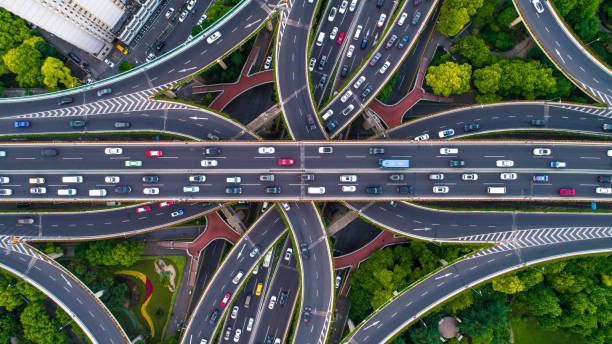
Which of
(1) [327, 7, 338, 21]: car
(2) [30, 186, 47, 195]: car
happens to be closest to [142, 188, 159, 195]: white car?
(2) [30, 186, 47, 195]: car

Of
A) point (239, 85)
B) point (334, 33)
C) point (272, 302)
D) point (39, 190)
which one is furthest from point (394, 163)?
point (39, 190)

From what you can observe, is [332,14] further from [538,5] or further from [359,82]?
[538,5]

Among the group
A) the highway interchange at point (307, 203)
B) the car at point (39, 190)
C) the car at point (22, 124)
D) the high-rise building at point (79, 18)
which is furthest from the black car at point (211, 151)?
the car at point (22, 124)

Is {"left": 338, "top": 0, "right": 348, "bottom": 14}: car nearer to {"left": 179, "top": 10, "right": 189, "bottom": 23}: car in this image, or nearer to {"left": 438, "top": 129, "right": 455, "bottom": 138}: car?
{"left": 438, "top": 129, "right": 455, "bottom": 138}: car

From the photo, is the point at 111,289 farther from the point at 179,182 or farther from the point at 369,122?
the point at 369,122

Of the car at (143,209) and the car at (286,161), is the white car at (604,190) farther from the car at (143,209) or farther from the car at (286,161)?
the car at (143,209)

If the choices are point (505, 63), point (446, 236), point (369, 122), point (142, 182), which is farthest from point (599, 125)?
point (142, 182)

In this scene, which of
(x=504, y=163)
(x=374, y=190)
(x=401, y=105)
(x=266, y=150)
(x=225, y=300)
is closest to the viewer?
(x=374, y=190)
